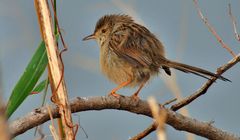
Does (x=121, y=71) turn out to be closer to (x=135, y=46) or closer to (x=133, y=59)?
(x=133, y=59)

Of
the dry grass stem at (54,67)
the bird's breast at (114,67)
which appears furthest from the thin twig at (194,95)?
the bird's breast at (114,67)

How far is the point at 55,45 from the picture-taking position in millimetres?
3000

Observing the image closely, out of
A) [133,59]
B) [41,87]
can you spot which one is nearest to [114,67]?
[133,59]

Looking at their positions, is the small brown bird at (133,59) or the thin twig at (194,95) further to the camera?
the small brown bird at (133,59)

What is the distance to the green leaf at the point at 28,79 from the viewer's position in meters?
3.12

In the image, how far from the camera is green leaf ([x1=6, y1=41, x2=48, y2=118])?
3.12 m

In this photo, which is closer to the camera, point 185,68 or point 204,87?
point 204,87

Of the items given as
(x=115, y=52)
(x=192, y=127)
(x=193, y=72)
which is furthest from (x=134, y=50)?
(x=192, y=127)

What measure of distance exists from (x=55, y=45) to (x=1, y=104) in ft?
5.69

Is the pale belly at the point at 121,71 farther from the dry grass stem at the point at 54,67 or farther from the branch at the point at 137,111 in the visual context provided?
the dry grass stem at the point at 54,67

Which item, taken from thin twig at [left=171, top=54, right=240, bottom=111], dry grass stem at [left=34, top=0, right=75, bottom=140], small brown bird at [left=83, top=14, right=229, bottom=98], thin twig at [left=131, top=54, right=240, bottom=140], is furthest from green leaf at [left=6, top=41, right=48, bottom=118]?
small brown bird at [left=83, top=14, right=229, bottom=98]

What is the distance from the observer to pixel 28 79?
10.4 ft

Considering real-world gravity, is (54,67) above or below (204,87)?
above

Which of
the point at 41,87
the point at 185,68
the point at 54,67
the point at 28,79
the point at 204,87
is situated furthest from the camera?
the point at 185,68
